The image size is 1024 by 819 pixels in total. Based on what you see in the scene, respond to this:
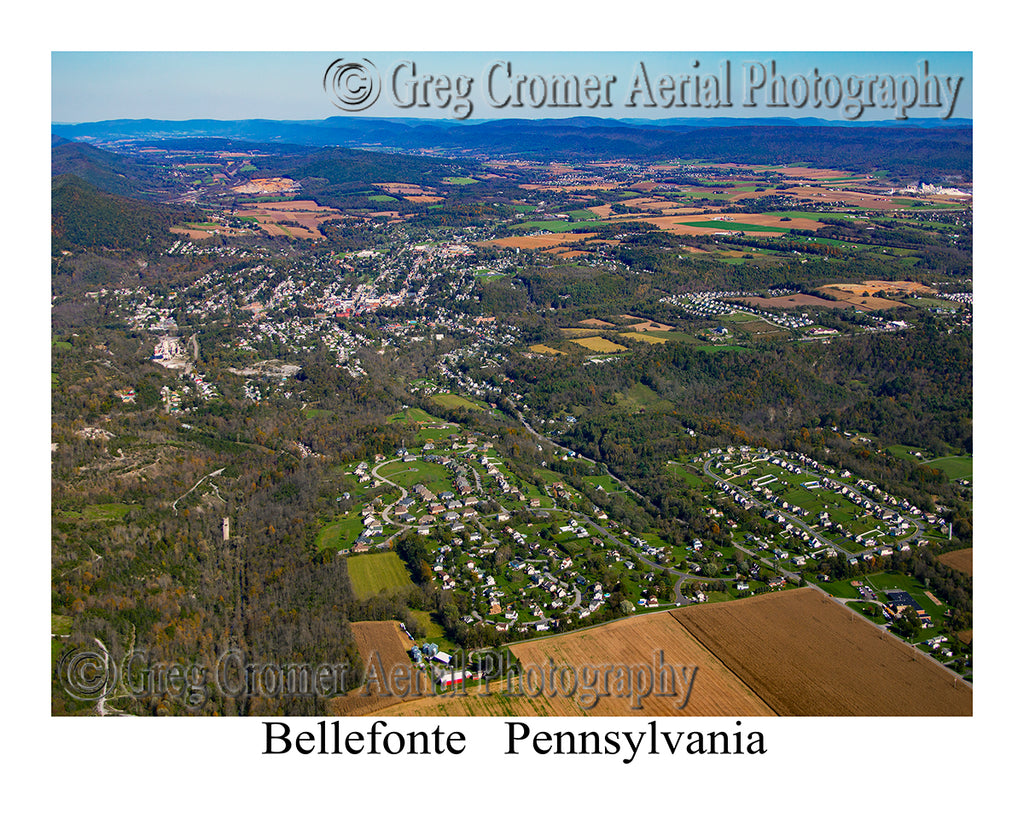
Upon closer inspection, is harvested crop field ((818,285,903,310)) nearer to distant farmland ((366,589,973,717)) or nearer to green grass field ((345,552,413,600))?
distant farmland ((366,589,973,717))

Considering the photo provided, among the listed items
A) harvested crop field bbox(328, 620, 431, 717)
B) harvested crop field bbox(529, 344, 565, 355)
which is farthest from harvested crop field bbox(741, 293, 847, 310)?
harvested crop field bbox(328, 620, 431, 717)

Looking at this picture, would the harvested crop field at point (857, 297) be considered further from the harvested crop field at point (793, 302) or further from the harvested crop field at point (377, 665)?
the harvested crop field at point (377, 665)

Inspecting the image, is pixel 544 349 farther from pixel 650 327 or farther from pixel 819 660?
pixel 819 660

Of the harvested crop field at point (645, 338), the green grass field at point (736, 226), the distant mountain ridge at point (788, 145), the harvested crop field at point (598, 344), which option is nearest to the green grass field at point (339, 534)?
the harvested crop field at point (598, 344)

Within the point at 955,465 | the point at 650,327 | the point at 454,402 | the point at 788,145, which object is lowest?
the point at 955,465

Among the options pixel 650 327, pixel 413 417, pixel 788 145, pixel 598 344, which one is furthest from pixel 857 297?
pixel 788 145

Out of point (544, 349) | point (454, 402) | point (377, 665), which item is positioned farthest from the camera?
point (544, 349)

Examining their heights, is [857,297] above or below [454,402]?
above

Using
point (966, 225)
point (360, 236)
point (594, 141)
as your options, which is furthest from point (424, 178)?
point (966, 225)
